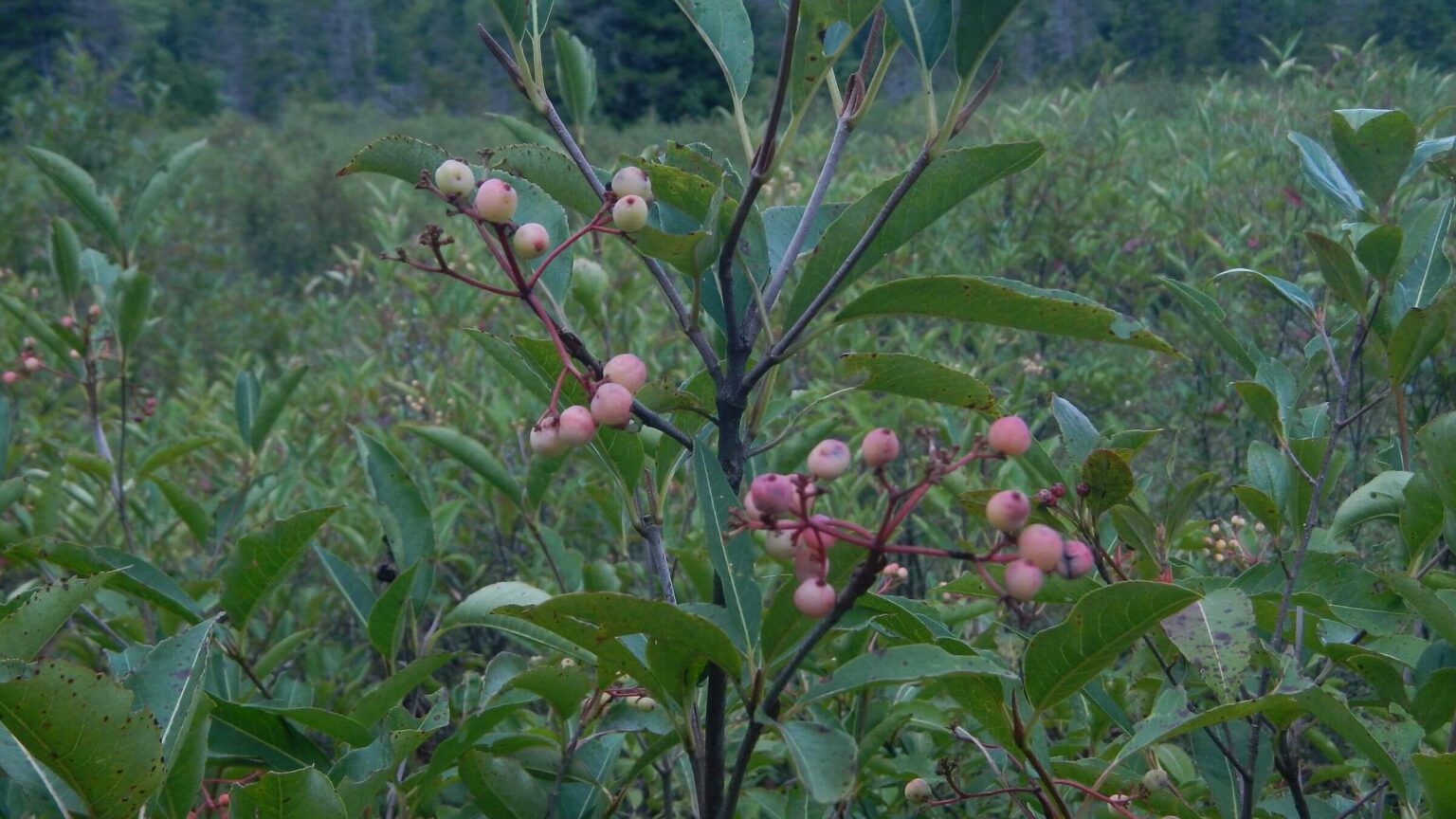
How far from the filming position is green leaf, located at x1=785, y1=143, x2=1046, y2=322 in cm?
95

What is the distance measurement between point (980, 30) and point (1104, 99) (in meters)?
14.5

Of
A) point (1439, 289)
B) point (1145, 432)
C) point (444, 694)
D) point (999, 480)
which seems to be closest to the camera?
point (1145, 432)

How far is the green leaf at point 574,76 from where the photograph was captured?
1569 mm

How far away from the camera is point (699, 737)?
3.44 ft

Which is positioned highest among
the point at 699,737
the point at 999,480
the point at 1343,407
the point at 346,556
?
the point at 1343,407

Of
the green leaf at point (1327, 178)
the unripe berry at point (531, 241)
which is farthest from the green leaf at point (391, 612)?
the green leaf at point (1327, 178)

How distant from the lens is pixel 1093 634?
0.89m

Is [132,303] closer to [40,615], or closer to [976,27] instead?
[40,615]

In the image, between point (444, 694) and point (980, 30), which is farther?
point (444, 694)

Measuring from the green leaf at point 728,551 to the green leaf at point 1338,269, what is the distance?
29.1 inches

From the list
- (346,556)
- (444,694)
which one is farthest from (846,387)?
(346,556)

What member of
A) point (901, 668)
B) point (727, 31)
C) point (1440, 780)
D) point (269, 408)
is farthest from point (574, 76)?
point (1440, 780)

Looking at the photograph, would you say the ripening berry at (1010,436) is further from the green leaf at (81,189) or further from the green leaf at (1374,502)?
the green leaf at (81,189)

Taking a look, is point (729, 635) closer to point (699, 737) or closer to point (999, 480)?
point (699, 737)
